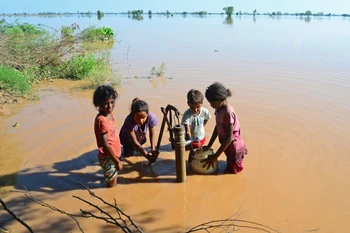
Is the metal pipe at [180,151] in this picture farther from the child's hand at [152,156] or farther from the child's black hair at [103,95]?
the child's black hair at [103,95]

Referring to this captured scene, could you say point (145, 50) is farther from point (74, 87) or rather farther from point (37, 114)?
point (37, 114)

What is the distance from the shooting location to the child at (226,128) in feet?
10.7

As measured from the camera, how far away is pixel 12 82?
6.56 m

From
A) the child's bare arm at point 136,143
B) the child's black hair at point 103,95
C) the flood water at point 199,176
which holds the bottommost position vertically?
the flood water at point 199,176

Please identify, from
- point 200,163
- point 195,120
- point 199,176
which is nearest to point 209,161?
point 200,163

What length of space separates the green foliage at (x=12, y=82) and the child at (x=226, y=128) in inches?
186

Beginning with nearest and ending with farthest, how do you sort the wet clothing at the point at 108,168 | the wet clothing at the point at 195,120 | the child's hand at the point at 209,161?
the wet clothing at the point at 108,168, the child's hand at the point at 209,161, the wet clothing at the point at 195,120

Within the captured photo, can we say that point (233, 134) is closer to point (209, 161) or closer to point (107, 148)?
point (209, 161)

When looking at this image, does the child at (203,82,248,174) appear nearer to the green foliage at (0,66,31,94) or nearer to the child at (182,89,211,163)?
the child at (182,89,211,163)

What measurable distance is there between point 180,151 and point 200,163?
47cm

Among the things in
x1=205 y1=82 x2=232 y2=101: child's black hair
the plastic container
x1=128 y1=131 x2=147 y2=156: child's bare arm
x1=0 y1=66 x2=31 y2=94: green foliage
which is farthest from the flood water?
x1=205 y1=82 x2=232 y2=101: child's black hair

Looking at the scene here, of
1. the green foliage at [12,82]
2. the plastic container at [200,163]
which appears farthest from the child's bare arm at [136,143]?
the green foliage at [12,82]

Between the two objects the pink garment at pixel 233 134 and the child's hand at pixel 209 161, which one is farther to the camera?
the child's hand at pixel 209 161

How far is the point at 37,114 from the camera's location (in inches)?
223
